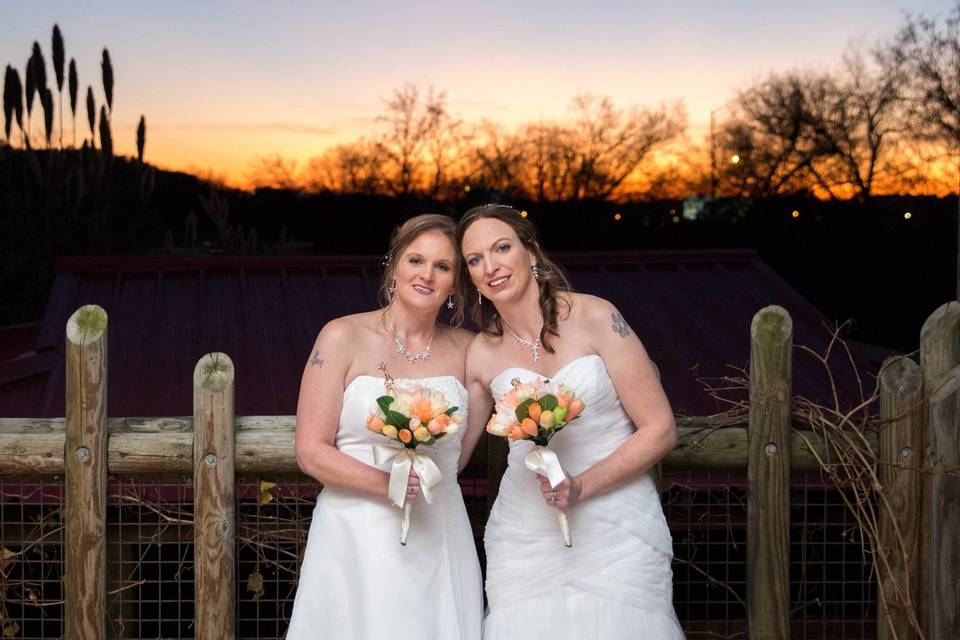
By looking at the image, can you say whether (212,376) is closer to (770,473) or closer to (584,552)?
(584,552)

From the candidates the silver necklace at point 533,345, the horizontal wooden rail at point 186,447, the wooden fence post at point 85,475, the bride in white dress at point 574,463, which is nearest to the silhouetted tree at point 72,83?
the horizontal wooden rail at point 186,447

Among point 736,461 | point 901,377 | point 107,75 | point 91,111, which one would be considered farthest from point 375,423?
point 91,111

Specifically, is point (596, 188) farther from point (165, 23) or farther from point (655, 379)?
point (655, 379)

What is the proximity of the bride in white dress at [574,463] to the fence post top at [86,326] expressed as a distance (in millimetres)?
1159

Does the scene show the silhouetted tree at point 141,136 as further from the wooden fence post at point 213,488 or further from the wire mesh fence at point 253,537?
the wooden fence post at point 213,488

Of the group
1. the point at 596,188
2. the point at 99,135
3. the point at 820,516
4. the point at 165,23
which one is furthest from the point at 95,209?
the point at 820,516

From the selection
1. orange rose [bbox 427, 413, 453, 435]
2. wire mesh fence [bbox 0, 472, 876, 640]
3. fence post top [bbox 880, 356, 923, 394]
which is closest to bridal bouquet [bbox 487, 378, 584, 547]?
orange rose [bbox 427, 413, 453, 435]

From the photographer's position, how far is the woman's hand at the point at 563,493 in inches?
111

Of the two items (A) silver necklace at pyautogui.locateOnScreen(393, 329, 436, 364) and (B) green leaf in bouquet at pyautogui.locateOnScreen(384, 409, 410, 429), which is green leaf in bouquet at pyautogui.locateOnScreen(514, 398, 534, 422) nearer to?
(B) green leaf in bouquet at pyautogui.locateOnScreen(384, 409, 410, 429)

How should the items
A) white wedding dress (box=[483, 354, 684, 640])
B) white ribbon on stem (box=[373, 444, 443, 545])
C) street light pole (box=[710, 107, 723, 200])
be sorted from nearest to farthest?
1. white ribbon on stem (box=[373, 444, 443, 545])
2. white wedding dress (box=[483, 354, 684, 640])
3. street light pole (box=[710, 107, 723, 200])

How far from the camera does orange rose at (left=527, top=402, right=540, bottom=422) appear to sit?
2.71 m

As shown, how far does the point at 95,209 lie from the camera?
1291 centimetres

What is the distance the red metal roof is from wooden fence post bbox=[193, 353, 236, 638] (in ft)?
7.12

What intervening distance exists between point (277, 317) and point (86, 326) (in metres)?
3.46
